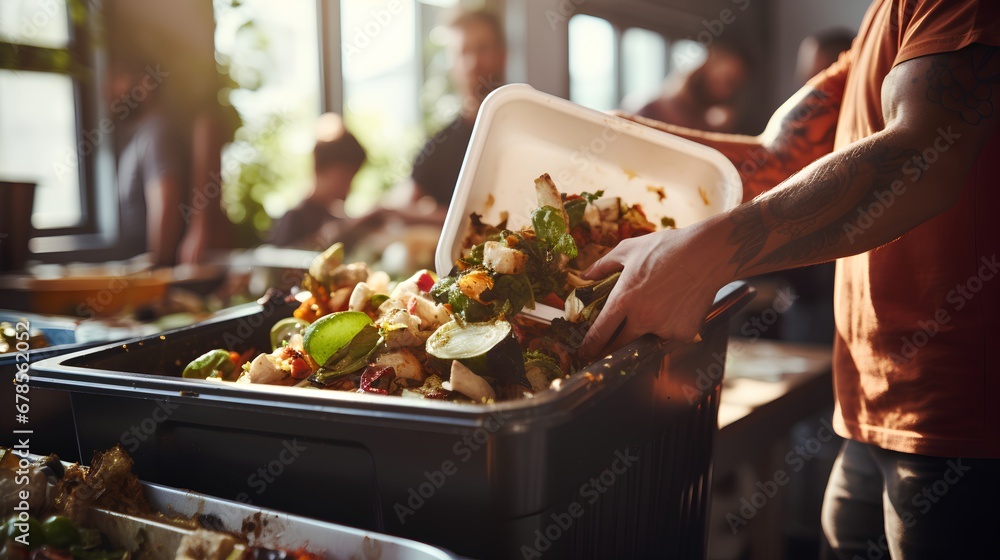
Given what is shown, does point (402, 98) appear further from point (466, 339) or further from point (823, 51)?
point (466, 339)

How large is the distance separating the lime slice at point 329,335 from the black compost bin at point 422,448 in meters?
0.17

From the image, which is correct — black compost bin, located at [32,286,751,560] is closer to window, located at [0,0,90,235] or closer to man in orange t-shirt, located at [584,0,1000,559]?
man in orange t-shirt, located at [584,0,1000,559]

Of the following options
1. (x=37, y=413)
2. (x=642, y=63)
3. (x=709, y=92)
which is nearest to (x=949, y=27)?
(x=37, y=413)

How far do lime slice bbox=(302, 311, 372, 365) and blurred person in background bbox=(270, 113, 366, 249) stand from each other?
2.59 meters

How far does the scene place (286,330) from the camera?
109 centimetres

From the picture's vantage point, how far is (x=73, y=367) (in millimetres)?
860

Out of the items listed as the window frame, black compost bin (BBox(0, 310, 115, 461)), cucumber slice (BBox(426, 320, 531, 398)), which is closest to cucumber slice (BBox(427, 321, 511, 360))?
cucumber slice (BBox(426, 320, 531, 398))

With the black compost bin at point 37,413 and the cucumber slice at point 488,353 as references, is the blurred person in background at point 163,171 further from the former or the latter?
the cucumber slice at point 488,353

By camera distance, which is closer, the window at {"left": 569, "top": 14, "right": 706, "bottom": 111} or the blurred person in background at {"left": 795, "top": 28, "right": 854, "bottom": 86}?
the blurred person in background at {"left": 795, "top": 28, "right": 854, "bottom": 86}

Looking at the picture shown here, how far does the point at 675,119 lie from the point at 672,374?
168 inches

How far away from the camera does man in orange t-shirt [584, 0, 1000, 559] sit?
854 mm

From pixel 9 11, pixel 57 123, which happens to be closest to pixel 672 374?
pixel 9 11

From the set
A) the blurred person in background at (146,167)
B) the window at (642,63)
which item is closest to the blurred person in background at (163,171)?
the blurred person in background at (146,167)

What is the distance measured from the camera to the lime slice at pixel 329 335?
895 millimetres
